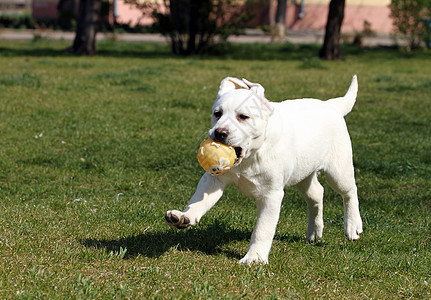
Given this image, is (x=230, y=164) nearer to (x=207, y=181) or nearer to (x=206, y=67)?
(x=207, y=181)

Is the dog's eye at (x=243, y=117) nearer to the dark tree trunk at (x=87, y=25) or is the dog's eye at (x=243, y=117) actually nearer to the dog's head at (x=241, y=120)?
the dog's head at (x=241, y=120)

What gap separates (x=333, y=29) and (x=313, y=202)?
53.9 feet

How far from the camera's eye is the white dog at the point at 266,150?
4160mm

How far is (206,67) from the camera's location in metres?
17.5

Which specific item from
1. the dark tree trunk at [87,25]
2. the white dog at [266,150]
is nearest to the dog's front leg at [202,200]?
the white dog at [266,150]

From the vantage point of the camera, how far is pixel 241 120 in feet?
13.6

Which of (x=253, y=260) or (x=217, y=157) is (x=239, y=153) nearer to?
(x=217, y=157)

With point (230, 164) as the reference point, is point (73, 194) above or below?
below

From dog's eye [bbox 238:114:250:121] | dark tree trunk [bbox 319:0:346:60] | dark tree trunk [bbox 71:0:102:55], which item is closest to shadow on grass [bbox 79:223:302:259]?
dog's eye [bbox 238:114:250:121]

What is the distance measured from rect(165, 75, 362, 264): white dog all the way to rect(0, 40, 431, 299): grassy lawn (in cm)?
41

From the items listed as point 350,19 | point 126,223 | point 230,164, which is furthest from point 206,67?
point 350,19

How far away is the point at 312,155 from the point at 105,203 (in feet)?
7.90

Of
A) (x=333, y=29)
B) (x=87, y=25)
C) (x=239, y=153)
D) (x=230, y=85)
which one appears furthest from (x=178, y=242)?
(x=87, y=25)

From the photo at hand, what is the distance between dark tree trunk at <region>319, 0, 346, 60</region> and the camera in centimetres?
2038
